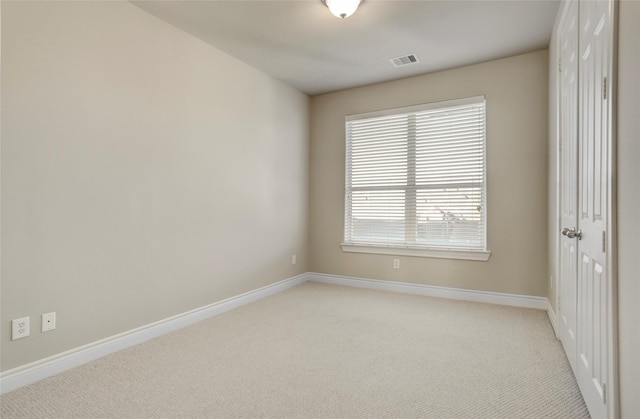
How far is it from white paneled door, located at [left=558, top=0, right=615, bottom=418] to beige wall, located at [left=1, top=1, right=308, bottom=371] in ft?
9.35

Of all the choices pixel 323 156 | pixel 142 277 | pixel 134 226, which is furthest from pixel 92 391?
pixel 323 156

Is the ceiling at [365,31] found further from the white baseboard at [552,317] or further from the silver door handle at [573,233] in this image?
the white baseboard at [552,317]

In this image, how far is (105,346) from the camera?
2410 millimetres

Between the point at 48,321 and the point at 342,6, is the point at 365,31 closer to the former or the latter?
the point at 342,6

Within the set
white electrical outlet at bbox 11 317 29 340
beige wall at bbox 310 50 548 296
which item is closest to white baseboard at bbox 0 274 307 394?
white electrical outlet at bbox 11 317 29 340

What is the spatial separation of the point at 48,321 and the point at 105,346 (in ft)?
1.42

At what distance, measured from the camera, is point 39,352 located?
2084 mm

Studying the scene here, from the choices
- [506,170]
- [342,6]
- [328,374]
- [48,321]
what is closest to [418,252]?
[506,170]

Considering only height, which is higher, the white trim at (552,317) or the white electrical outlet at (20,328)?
the white electrical outlet at (20,328)

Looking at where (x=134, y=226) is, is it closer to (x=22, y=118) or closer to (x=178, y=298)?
(x=178, y=298)

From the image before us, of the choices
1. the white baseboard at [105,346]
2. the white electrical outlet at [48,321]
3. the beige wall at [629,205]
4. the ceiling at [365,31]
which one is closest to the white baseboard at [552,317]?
the beige wall at [629,205]

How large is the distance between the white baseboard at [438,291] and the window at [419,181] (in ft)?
1.27

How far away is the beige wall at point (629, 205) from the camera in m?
1.11

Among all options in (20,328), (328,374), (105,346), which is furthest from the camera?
(105,346)
